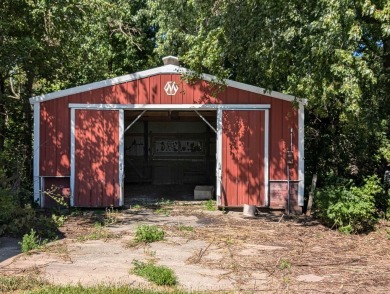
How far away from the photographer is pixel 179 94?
11227mm

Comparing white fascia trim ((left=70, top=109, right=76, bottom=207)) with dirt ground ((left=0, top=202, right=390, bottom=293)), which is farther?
white fascia trim ((left=70, top=109, right=76, bottom=207))

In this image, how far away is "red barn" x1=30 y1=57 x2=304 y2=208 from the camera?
11.2 metres

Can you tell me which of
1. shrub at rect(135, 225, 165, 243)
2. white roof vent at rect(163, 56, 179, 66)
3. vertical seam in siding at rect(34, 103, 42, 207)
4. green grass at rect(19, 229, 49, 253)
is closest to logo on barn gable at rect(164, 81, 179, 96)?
white roof vent at rect(163, 56, 179, 66)

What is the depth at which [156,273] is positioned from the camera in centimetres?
581

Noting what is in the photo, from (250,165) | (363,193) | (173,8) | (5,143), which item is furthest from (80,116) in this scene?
(363,193)

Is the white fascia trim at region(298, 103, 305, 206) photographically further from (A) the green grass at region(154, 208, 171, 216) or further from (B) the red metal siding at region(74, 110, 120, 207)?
(B) the red metal siding at region(74, 110, 120, 207)

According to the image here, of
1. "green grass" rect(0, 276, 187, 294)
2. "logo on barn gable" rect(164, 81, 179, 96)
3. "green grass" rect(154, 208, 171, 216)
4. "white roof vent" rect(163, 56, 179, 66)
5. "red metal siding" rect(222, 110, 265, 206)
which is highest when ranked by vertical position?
"white roof vent" rect(163, 56, 179, 66)

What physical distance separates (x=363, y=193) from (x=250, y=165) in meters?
2.88

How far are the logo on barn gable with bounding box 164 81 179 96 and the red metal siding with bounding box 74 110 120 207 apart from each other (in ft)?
4.64

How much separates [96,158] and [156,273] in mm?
5976

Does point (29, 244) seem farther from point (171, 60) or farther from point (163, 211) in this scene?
point (171, 60)

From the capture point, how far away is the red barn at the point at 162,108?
11188mm

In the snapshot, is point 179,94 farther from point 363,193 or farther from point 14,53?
point 363,193

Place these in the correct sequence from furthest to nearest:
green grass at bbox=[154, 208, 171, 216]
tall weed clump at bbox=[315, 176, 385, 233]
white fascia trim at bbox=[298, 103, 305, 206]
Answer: white fascia trim at bbox=[298, 103, 305, 206] < green grass at bbox=[154, 208, 171, 216] < tall weed clump at bbox=[315, 176, 385, 233]
